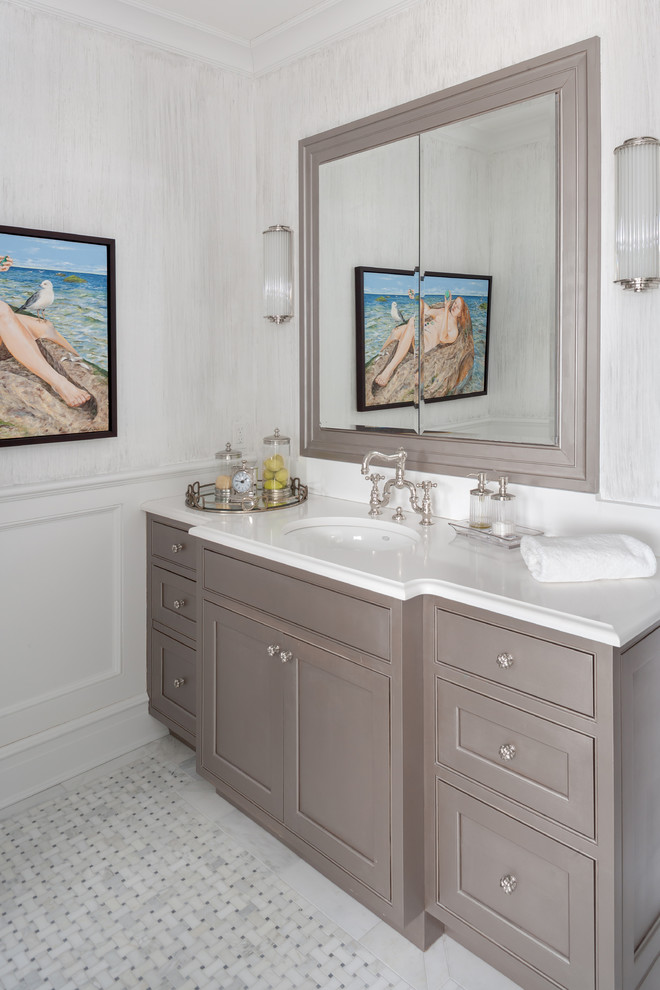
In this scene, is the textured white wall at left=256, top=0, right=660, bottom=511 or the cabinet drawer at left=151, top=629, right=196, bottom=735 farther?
the cabinet drawer at left=151, top=629, right=196, bottom=735

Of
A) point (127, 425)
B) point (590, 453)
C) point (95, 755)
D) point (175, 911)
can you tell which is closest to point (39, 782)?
point (95, 755)

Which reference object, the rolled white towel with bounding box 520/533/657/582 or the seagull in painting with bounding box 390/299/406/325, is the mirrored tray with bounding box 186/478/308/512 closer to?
the seagull in painting with bounding box 390/299/406/325

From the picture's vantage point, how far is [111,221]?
7.47 feet

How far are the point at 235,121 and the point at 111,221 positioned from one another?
0.70 meters

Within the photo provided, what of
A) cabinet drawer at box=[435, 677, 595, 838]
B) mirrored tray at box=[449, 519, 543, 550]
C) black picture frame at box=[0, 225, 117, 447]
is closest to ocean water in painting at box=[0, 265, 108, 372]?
black picture frame at box=[0, 225, 117, 447]

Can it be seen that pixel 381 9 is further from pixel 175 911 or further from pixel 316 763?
pixel 175 911

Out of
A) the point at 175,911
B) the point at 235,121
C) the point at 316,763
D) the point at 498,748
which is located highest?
the point at 235,121

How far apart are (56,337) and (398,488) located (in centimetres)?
116

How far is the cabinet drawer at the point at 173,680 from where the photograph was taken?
2311mm

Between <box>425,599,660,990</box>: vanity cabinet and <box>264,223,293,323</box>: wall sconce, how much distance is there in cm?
141

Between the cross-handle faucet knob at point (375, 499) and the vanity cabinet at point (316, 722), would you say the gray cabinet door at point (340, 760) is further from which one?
the cross-handle faucet knob at point (375, 499)

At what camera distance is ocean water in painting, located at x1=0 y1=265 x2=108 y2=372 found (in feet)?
6.69

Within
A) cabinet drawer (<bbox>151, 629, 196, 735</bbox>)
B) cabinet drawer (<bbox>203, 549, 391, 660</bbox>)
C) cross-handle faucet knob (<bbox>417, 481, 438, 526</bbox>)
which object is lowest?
cabinet drawer (<bbox>151, 629, 196, 735</bbox>)

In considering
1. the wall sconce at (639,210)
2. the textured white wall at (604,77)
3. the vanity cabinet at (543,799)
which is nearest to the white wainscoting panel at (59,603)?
the vanity cabinet at (543,799)
